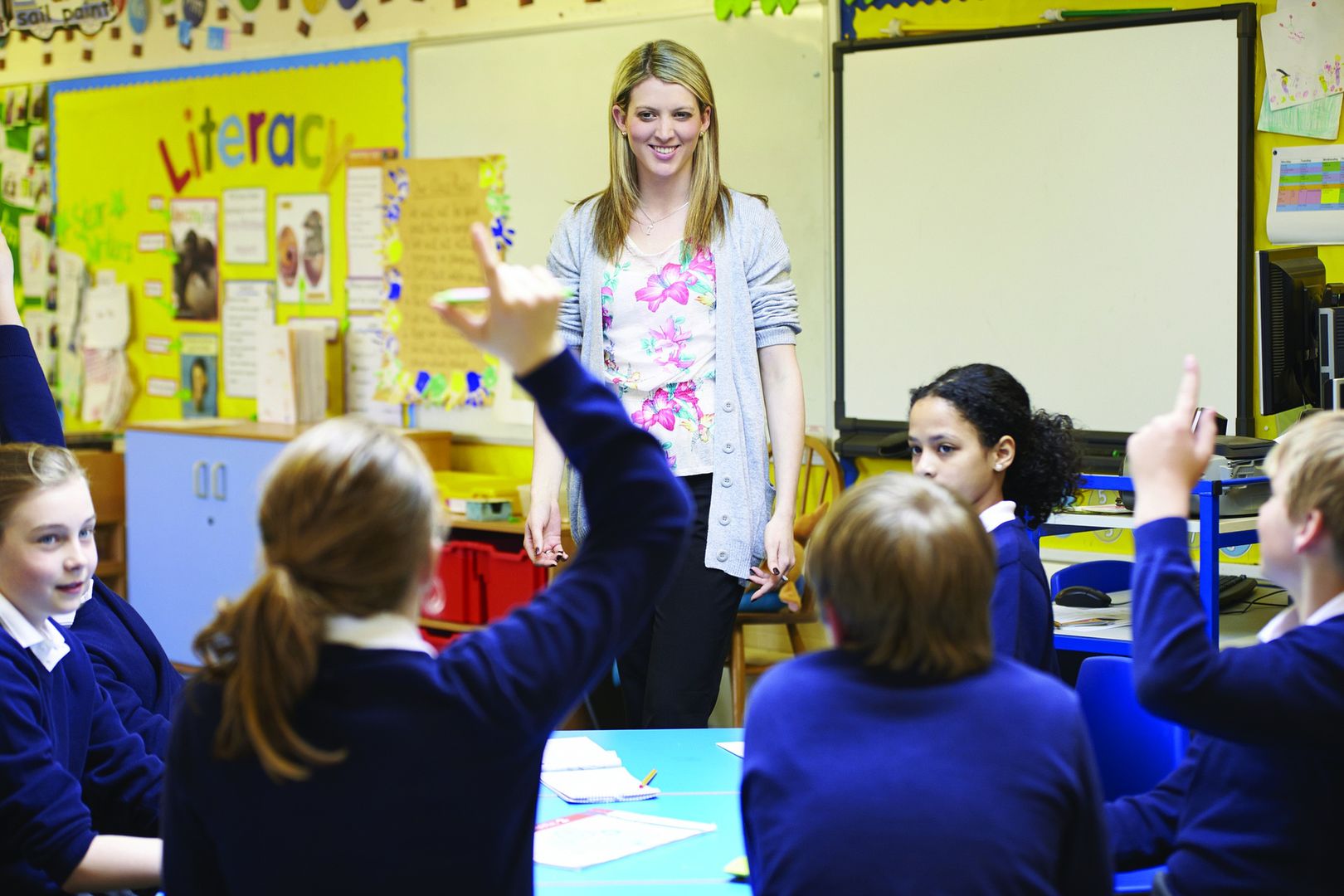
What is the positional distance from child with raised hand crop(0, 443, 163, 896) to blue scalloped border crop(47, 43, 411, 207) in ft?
11.1

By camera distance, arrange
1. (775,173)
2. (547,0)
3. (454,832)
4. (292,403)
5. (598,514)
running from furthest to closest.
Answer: (292,403)
(547,0)
(775,173)
(598,514)
(454,832)

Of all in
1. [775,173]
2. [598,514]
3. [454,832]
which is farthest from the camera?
[775,173]

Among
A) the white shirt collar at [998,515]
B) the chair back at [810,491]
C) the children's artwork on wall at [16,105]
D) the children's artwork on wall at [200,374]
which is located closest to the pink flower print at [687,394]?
the white shirt collar at [998,515]

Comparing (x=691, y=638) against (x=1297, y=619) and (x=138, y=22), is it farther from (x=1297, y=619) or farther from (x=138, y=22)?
(x=138, y=22)

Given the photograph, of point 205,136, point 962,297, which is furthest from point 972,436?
point 205,136

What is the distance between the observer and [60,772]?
4.80 feet

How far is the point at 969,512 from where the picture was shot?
120 cm

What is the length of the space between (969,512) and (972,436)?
1062 millimetres

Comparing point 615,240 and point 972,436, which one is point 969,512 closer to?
point 972,436

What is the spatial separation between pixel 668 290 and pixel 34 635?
1110mm

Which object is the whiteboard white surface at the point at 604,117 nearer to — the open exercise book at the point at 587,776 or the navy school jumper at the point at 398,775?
the open exercise book at the point at 587,776

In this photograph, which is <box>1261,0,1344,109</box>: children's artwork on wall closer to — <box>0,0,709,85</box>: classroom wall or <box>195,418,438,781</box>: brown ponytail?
<box>0,0,709,85</box>: classroom wall

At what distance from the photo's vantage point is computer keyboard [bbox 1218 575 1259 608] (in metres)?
3.03

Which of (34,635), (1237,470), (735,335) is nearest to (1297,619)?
(735,335)
